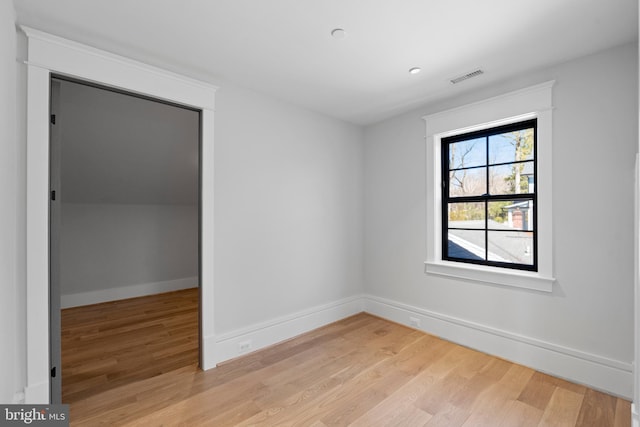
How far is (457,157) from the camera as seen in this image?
319 centimetres

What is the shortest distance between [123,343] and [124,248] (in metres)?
2.19

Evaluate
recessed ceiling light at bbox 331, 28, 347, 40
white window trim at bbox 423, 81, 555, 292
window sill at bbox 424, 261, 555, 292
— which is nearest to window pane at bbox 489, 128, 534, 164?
white window trim at bbox 423, 81, 555, 292

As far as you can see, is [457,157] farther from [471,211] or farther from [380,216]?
[380,216]

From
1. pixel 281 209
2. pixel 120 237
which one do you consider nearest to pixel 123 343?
pixel 281 209

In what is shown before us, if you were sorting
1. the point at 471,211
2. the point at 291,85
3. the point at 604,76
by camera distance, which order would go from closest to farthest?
the point at 604,76 < the point at 291,85 < the point at 471,211

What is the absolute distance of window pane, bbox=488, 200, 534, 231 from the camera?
2.67m

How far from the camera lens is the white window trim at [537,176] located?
2.45 metres

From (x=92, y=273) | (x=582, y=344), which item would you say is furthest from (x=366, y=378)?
(x=92, y=273)

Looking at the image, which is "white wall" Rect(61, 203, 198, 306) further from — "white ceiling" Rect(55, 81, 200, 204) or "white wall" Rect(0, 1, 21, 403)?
"white wall" Rect(0, 1, 21, 403)

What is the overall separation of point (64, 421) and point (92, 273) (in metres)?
3.34

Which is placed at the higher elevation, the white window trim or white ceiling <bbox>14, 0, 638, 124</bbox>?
white ceiling <bbox>14, 0, 638, 124</bbox>

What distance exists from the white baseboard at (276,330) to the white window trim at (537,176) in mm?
1152

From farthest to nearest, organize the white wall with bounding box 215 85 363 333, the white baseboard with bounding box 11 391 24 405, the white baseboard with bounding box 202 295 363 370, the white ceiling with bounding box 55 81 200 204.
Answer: the white ceiling with bounding box 55 81 200 204, the white wall with bounding box 215 85 363 333, the white baseboard with bounding box 202 295 363 370, the white baseboard with bounding box 11 391 24 405

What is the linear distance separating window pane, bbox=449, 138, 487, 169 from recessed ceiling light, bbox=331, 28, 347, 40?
1813 millimetres
